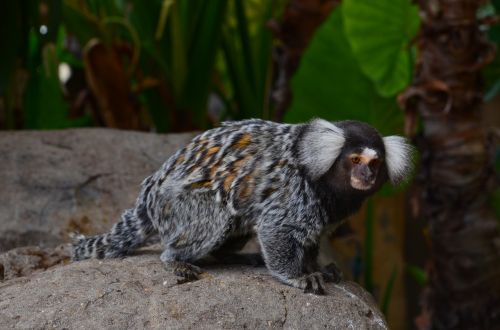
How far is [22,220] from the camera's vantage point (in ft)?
11.8

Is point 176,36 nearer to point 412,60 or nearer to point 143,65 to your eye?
point 143,65

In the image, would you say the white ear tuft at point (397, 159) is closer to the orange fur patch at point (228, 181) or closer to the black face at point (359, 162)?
the black face at point (359, 162)

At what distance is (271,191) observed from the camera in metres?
2.79

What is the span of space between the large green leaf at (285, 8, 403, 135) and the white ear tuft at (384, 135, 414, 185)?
54.4 inches

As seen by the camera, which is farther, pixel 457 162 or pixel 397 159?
pixel 457 162

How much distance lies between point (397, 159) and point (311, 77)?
5.07 ft

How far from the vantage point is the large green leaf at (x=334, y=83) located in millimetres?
4207

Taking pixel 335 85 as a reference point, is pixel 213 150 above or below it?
below

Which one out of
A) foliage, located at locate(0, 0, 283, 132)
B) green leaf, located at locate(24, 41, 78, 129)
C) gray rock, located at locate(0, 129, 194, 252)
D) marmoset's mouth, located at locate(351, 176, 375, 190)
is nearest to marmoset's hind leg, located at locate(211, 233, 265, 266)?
marmoset's mouth, located at locate(351, 176, 375, 190)

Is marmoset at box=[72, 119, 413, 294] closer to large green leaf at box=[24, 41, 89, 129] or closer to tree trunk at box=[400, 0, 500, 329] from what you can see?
tree trunk at box=[400, 0, 500, 329]

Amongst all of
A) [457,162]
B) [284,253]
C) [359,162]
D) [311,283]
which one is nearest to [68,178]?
[284,253]

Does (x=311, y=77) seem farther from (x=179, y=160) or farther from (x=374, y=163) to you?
(x=374, y=163)

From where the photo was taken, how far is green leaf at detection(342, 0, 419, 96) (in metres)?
3.91

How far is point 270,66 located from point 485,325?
2.16m
